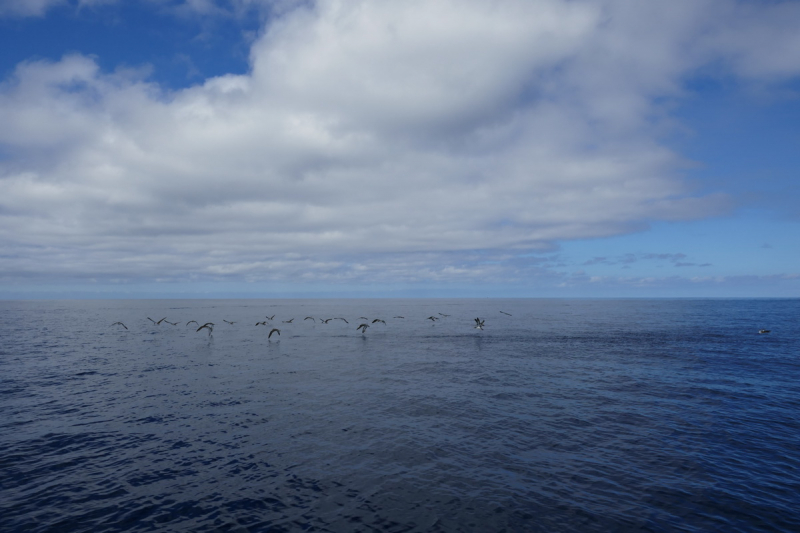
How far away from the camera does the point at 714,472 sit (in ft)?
68.7

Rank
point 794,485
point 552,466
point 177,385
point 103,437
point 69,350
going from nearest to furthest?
point 794,485, point 552,466, point 103,437, point 177,385, point 69,350

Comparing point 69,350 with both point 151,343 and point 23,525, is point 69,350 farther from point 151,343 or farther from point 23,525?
point 23,525

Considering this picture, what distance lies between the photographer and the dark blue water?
17.2 m

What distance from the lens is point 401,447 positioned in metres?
24.2

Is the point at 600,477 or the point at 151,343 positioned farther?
the point at 151,343

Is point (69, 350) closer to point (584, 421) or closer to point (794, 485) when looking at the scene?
point (584, 421)

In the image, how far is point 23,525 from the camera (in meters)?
16.4

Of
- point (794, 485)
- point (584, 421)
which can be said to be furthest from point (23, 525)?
A: point (794, 485)

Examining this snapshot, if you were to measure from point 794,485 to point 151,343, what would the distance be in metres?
86.6

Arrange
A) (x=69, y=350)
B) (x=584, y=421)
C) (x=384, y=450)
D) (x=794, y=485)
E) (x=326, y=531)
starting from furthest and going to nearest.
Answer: (x=69, y=350)
(x=584, y=421)
(x=384, y=450)
(x=794, y=485)
(x=326, y=531)

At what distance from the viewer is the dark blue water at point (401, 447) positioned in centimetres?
1719

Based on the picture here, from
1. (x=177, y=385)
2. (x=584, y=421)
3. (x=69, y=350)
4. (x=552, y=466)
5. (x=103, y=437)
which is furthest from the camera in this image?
(x=69, y=350)

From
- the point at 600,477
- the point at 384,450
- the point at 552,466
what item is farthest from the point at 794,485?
the point at 384,450

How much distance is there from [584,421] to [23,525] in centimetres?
3177
